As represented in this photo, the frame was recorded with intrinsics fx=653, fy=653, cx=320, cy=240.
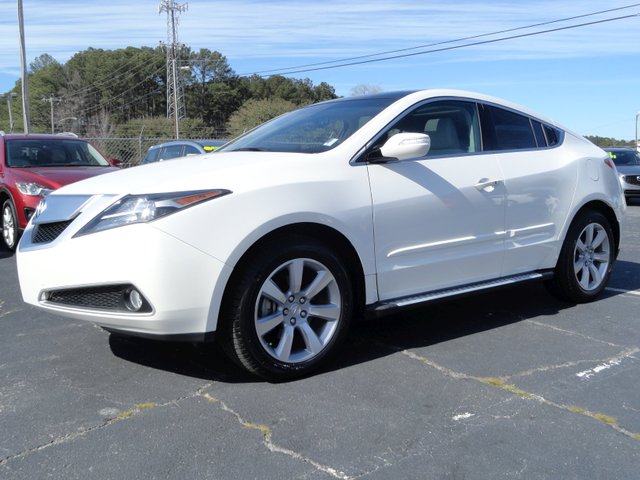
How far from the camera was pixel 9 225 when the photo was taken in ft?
27.2

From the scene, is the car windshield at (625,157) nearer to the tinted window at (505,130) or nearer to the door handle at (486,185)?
the tinted window at (505,130)

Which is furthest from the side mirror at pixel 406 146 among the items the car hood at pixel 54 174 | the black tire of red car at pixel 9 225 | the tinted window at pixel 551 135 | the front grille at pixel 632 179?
the front grille at pixel 632 179

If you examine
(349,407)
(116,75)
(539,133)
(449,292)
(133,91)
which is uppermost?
(116,75)

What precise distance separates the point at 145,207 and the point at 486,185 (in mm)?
2335

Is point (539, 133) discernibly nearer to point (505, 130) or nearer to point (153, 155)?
point (505, 130)

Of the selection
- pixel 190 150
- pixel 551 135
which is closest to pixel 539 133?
pixel 551 135

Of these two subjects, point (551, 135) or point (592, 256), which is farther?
point (592, 256)

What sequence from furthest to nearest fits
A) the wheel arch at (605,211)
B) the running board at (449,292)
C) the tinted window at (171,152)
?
the tinted window at (171,152), the wheel arch at (605,211), the running board at (449,292)

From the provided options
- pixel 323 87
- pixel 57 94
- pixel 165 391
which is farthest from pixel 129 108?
pixel 165 391

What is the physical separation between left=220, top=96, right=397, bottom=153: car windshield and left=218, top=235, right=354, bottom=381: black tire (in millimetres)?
738

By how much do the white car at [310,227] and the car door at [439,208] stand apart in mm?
10

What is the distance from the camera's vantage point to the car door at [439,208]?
3.97 metres

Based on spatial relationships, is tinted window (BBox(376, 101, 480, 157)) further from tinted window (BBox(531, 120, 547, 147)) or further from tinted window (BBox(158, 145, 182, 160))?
tinted window (BBox(158, 145, 182, 160))

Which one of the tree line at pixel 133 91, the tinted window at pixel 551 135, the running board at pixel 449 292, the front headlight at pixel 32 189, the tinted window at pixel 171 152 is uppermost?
the tree line at pixel 133 91
